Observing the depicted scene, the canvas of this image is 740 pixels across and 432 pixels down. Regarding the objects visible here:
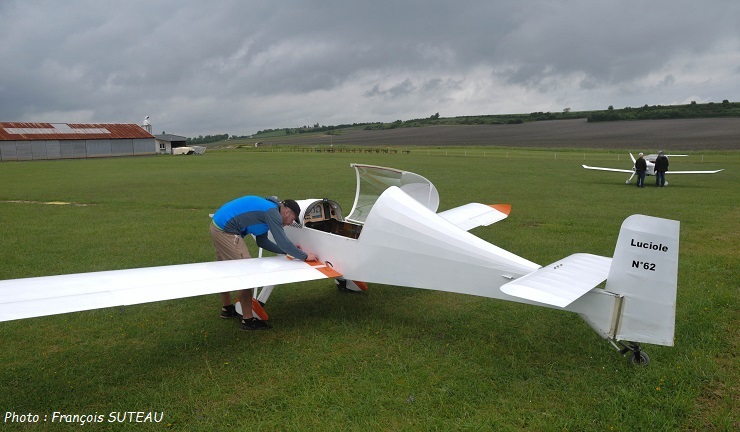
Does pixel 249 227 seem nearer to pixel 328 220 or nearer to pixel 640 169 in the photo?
pixel 328 220

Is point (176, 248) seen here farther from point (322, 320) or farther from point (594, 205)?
point (594, 205)

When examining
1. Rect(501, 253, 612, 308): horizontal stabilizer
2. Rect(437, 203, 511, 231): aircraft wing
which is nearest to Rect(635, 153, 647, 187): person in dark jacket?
Rect(437, 203, 511, 231): aircraft wing

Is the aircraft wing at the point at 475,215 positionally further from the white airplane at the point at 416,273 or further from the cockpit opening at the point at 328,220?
the cockpit opening at the point at 328,220

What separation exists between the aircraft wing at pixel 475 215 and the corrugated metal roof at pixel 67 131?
202 ft

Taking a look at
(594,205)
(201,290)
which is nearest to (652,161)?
(594,205)

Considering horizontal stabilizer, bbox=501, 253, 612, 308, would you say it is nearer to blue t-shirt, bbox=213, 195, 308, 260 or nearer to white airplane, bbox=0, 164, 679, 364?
white airplane, bbox=0, 164, 679, 364

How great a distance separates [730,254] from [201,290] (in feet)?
28.6

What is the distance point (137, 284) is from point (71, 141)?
64135mm

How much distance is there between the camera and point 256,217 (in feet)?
18.3

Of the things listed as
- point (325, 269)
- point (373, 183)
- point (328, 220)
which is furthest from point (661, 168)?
point (325, 269)

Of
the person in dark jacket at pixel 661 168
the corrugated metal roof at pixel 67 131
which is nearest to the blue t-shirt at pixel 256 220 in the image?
the person in dark jacket at pixel 661 168

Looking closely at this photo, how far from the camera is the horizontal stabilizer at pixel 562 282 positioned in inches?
142

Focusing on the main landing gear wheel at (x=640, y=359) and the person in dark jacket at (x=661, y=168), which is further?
the person in dark jacket at (x=661, y=168)

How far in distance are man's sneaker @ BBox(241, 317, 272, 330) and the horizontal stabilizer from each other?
10.2ft
